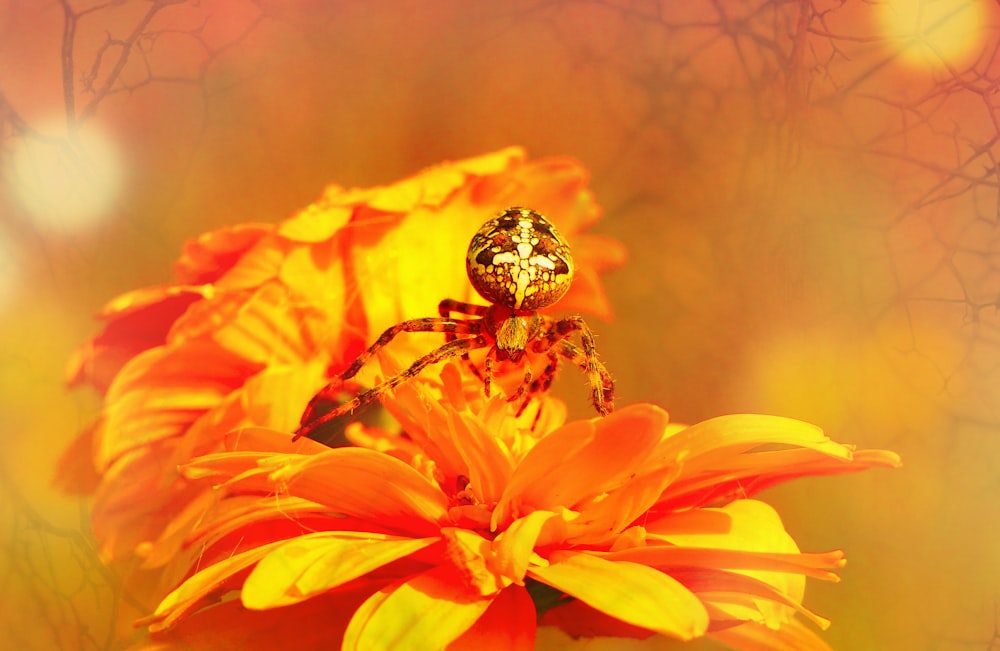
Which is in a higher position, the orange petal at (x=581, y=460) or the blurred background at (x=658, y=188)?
the blurred background at (x=658, y=188)

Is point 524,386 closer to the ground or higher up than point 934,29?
closer to the ground

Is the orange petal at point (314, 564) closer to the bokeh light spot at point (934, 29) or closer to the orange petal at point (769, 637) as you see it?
the orange petal at point (769, 637)

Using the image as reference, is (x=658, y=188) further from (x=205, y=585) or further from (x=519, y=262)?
(x=205, y=585)

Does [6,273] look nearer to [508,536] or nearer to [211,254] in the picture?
[211,254]

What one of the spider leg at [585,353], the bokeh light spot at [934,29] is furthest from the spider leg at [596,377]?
the bokeh light spot at [934,29]

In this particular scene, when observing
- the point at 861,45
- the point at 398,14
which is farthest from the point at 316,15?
the point at 861,45

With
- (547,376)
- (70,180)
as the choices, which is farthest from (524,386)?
(70,180)

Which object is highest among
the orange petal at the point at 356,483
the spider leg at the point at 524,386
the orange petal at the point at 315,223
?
the orange petal at the point at 315,223

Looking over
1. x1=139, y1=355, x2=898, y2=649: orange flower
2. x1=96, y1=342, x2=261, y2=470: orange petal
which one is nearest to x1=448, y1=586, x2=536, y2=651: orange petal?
x1=139, y1=355, x2=898, y2=649: orange flower
